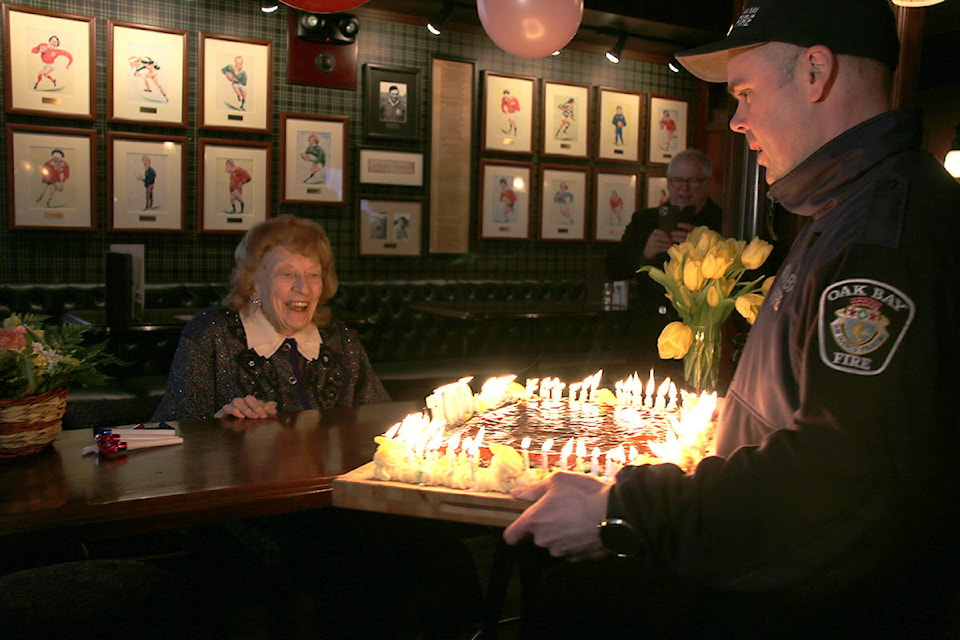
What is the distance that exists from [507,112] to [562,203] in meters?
1.15

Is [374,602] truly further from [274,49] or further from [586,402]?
[274,49]

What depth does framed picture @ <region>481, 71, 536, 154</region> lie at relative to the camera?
7988mm

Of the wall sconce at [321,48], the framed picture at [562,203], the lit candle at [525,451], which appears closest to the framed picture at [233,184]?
the wall sconce at [321,48]

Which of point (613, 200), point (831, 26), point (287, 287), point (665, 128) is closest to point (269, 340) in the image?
point (287, 287)

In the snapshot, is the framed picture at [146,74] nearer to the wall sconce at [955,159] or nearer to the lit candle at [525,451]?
the lit candle at [525,451]

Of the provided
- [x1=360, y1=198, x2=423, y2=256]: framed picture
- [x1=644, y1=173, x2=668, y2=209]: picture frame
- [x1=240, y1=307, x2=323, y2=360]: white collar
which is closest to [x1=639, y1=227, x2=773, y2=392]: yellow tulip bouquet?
[x1=240, y1=307, x2=323, y2=360]: white collar

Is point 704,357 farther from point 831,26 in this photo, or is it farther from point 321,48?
point 321,48

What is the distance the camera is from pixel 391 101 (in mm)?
7547

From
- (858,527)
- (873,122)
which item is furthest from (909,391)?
(873,122)

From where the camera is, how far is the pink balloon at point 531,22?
12.0ft

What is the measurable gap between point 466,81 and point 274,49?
191cm

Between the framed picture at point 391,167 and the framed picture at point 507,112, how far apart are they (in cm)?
77

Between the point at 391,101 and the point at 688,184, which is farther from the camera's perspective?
the point at 391,101

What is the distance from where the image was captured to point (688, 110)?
9.22 m
